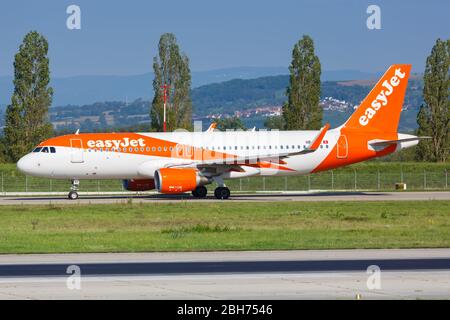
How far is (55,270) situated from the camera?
24234 mm

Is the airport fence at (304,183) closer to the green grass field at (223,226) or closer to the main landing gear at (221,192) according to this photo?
the main landing gear at (221,192)

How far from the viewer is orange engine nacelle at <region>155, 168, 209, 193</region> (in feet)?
163

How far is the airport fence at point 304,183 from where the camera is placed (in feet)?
225

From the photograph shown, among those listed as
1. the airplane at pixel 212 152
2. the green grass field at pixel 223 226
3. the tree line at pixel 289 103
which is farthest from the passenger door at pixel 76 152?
the tree line at pixel 289 103

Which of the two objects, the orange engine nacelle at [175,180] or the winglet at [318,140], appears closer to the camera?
the orange engine nacelle at [175,180]

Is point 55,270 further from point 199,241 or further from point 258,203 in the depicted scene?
point 258,203

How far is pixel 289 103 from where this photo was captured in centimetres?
9444

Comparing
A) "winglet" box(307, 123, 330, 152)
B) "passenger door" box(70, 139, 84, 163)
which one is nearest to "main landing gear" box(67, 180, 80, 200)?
"passenger door" box(70, 139, 84, 163)

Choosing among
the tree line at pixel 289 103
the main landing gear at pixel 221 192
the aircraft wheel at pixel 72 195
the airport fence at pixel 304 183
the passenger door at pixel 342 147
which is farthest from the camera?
the tree line at pixel 289 103

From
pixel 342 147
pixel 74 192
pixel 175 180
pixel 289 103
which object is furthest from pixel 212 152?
pixel 289 103

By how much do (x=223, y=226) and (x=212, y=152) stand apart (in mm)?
16984

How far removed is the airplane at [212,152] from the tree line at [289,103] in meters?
30.2
